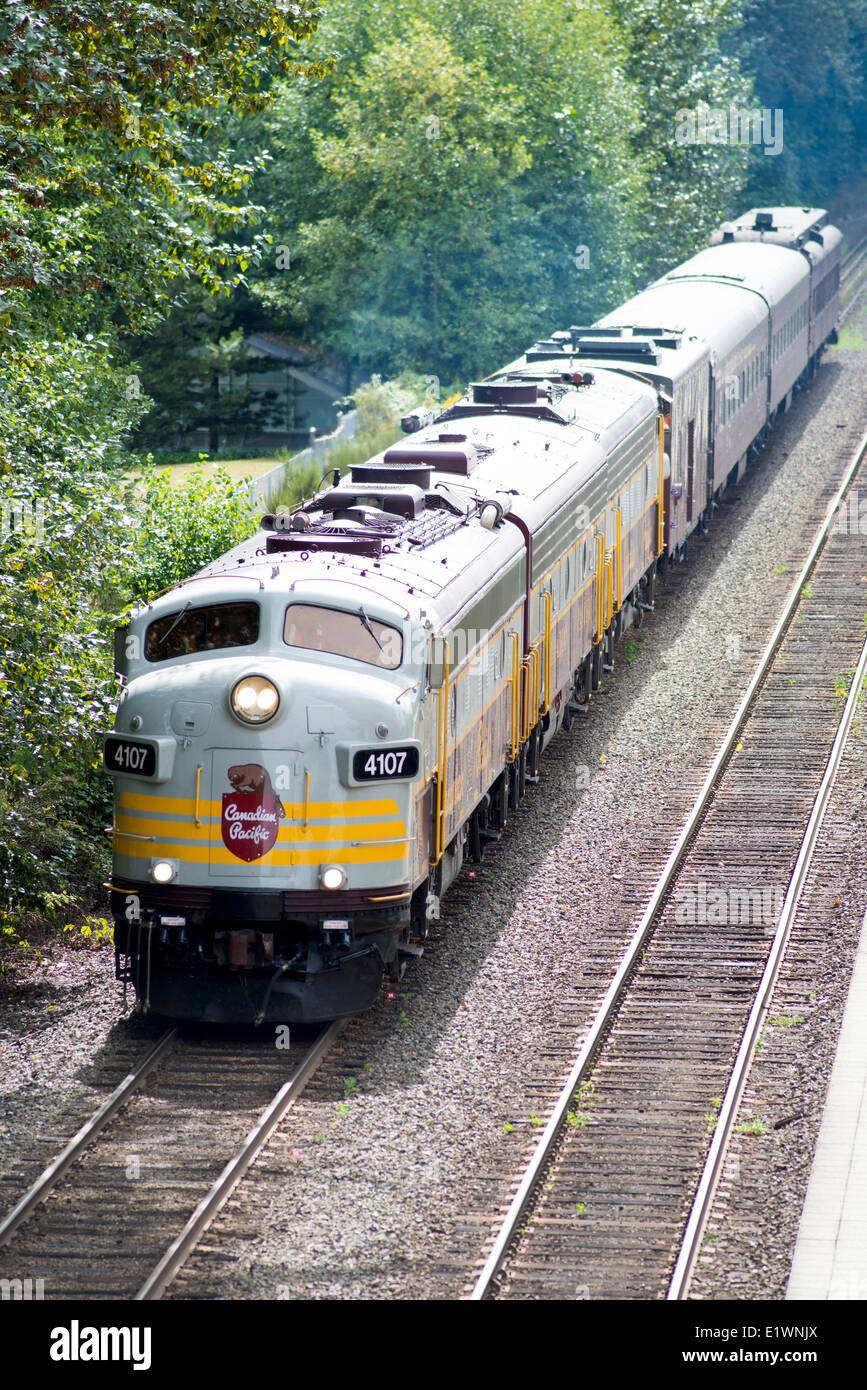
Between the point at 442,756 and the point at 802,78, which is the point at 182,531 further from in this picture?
the point at 802,78

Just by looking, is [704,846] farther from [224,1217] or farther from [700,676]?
[224,1217]

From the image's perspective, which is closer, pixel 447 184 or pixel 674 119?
pixel 447 184

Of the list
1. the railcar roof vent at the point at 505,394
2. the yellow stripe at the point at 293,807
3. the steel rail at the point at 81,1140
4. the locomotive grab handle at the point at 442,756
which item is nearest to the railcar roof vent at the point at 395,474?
the locomotive grab handle at the point at 442,756

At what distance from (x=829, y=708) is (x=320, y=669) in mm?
11483

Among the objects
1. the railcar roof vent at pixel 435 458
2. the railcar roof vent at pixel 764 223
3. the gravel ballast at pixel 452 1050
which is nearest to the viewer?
the gravel ballast at pixel 452 1050

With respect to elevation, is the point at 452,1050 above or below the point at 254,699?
below

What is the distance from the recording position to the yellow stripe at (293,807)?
13.1 meters

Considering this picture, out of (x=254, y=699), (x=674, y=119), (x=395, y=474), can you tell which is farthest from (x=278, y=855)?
(x=674, y=119)

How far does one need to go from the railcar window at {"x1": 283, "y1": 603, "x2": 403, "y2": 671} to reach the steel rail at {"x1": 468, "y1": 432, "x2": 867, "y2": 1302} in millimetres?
3583

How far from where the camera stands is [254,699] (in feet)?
43.1

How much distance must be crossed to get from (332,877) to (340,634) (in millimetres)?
1979

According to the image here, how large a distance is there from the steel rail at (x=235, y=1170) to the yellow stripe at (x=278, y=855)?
5.43ft

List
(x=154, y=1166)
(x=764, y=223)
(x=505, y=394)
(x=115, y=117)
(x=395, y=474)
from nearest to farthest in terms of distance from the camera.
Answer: (x=154, y=1166), (x=115, y=117), (x=395, y=474), (x=505, y=394), (x=764, y=223)

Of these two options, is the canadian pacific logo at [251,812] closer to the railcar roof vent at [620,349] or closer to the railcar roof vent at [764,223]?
the railcar roof vent at [620,349]
